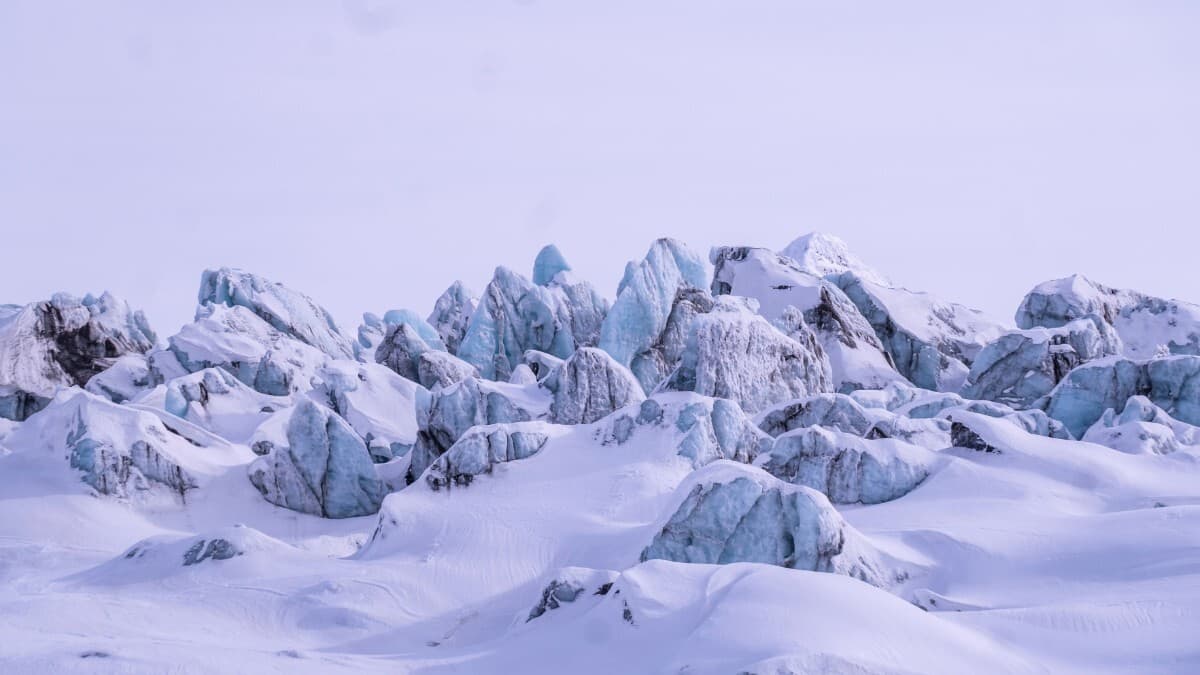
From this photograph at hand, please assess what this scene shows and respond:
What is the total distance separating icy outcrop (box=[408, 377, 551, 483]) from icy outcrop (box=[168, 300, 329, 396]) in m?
12.5

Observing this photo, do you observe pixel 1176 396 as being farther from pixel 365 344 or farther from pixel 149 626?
pixel 365 344

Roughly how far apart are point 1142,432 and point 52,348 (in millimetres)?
41929

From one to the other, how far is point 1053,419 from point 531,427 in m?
14.9

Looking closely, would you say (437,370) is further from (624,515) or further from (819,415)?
(624,515)

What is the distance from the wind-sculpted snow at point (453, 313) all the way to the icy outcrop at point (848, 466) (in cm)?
3976

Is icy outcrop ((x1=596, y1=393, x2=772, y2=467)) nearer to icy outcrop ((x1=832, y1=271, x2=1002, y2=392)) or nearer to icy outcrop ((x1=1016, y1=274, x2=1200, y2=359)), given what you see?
icy outcrop ((x1=832, y1=271, x2=1002, y2=392))

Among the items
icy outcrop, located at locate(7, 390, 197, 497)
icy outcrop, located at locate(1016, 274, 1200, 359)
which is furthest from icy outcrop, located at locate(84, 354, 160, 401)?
icy outcrop, located at locate(1016, 274, 1200, 359)

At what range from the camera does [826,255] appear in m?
77.0

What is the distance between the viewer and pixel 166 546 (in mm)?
22891

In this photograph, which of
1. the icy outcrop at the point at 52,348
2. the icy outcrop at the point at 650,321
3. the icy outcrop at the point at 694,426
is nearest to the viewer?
the icy outcrop at the point at 694,426

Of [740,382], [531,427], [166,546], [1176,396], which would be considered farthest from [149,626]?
[1176,396]

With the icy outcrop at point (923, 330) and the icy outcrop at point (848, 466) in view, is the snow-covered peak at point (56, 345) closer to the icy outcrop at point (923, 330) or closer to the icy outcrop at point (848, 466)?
the icy outcrop at point (923, 330)

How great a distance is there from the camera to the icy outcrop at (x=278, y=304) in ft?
188

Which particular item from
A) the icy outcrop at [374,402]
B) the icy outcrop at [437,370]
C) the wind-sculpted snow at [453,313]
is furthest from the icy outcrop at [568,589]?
the wind-sculpted snow at [453,313]
